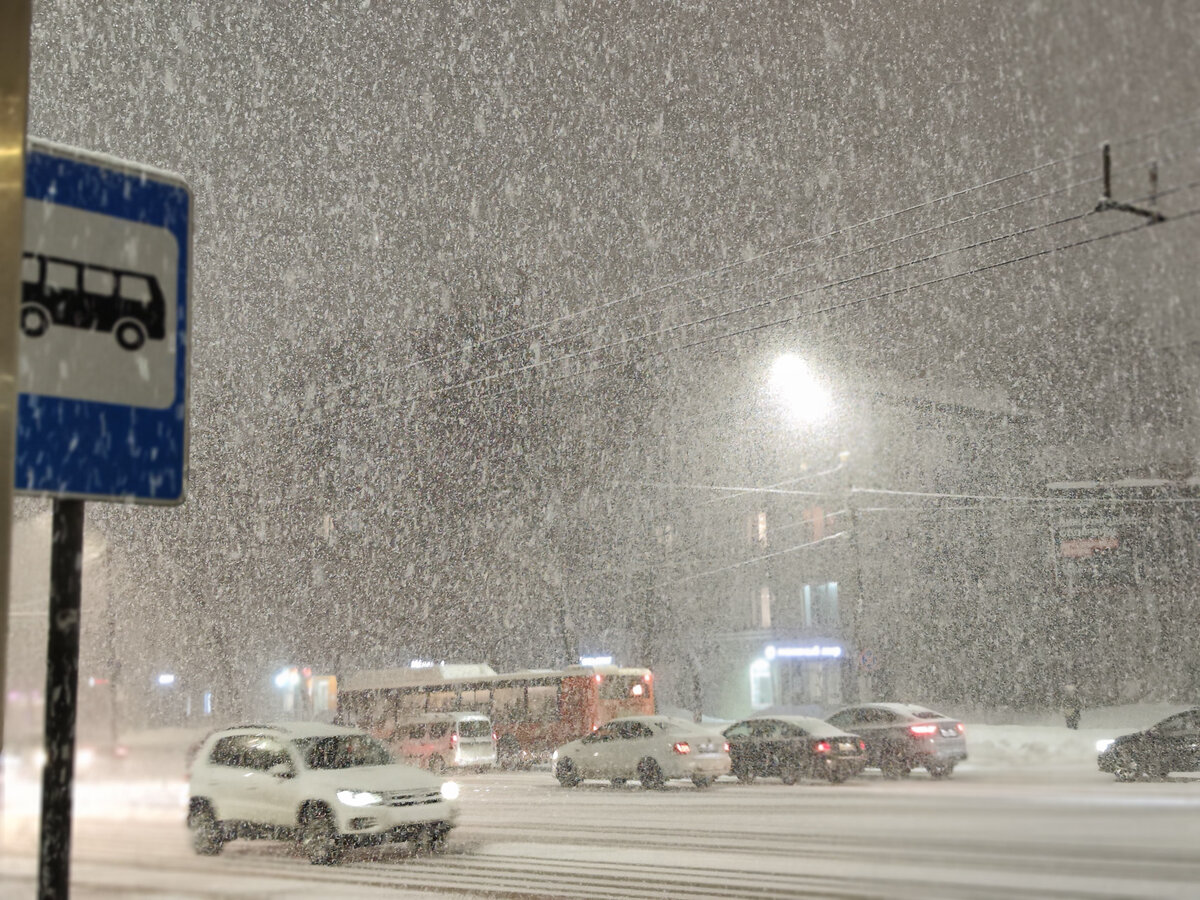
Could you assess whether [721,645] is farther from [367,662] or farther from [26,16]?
[26,16]

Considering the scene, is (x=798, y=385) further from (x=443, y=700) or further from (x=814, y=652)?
(x=814, y=652)

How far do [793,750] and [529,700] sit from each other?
1131 centimetres

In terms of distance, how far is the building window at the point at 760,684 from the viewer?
45875 millimetres

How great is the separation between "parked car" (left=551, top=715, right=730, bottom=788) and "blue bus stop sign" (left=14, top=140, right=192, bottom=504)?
1951 centimetres

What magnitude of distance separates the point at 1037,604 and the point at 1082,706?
4535 millimetres

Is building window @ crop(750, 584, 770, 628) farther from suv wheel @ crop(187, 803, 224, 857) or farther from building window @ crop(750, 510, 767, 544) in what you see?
suv wheel @ crop(187, 803, 224, 857)

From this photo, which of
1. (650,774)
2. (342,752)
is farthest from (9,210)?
(650,774)

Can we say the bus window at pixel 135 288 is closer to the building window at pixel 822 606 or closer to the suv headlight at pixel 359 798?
the suv headlight at pixel 359 798

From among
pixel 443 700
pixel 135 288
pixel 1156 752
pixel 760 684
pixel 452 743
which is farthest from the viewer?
pixel 760 684

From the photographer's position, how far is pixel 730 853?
1121 centimetres

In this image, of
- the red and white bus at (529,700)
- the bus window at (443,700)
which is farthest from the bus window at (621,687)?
the bus window at (443,700)

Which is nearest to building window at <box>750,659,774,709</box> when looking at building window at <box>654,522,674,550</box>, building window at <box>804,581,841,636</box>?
building window at <box>804,581,841,636</box>

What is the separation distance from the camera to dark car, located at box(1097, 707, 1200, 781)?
17.4 metres

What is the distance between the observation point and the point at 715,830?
43.6 feet
